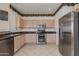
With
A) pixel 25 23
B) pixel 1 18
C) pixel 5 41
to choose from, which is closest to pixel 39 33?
pixel 25 23

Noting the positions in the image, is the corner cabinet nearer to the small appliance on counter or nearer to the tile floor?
the small appliance on counter

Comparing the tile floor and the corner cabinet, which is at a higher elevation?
the corner cabinet

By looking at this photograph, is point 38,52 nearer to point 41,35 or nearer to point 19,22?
point 19,22

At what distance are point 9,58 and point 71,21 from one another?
219 cm

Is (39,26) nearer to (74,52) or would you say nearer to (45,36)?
(45,36)

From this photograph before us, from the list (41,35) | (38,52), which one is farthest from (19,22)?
(38,52)

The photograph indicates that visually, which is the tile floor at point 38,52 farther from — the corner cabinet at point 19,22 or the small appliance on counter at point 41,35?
the small appliance on counter at point 41,35

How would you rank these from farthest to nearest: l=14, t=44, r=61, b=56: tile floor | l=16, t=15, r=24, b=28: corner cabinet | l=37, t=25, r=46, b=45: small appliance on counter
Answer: l=37, t=25, r=46, b=45: small appliance on counter → l=16, t=15, r=24, b=28: corner cabinet → l=14, t=44, r=61, b=56: tile floor

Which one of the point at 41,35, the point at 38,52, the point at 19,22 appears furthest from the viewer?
the point at 41,35

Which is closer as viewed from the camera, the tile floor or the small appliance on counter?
the tile floor

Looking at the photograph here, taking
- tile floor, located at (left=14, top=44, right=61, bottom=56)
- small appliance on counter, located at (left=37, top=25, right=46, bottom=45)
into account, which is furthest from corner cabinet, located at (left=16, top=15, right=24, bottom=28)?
tile floor, located at (left=14, top=44, right=61, bottom=56)

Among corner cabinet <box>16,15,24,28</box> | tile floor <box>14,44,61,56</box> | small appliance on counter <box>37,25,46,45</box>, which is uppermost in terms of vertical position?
corner cabinet <box>16,15,24,28</box>

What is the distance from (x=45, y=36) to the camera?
637 cm

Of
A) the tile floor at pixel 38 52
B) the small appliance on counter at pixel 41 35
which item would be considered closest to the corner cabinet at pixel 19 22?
the small appliance on counter at pixel 41 35
